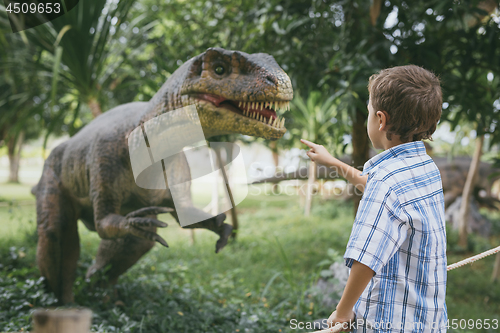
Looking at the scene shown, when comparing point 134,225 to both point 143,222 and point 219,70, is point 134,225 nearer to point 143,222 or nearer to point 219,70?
point 143,222

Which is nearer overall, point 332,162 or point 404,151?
point 404,151

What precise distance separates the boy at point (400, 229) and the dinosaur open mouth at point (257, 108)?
0.54 m

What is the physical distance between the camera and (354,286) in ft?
3.26

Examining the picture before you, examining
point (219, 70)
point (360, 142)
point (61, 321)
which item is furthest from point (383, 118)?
point (360, 142)

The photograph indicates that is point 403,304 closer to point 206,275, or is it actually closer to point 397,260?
point 397,260

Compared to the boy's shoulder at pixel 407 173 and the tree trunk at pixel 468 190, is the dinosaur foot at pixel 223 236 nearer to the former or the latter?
the boy's shoulder at pixel 407 173

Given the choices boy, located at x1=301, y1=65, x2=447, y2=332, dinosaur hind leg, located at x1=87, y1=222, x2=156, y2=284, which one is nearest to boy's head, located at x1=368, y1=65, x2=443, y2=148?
boy, located at x1=301, y1=65, x2=447, y2=332

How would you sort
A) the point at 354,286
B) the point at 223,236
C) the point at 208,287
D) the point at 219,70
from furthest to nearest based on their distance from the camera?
1. the point at 208,287
2. the point at 223,236
3. the point at 219,70
4. the point at 354,286

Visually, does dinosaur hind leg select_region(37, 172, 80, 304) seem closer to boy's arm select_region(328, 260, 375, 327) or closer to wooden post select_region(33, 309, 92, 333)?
wooden post select_region(33, 309, 92, 333)

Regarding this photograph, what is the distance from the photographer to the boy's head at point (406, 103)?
1092 millimetres

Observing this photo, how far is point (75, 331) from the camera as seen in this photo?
26.6 inches

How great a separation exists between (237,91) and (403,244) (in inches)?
36.7

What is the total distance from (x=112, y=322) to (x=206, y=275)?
1662 mm

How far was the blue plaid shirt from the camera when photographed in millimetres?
1005
